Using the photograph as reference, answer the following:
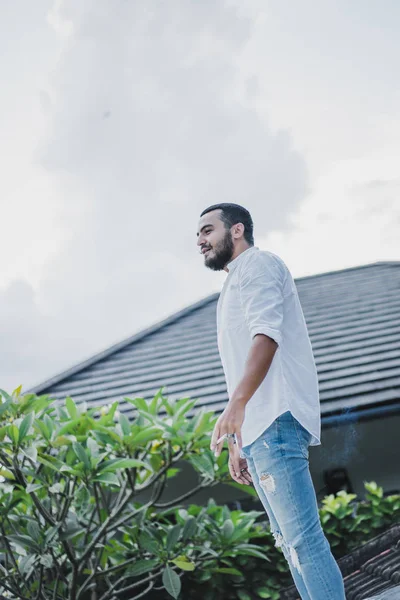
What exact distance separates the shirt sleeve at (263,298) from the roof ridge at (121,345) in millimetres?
4575

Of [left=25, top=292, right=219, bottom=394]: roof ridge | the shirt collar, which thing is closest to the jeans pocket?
the shirt collar

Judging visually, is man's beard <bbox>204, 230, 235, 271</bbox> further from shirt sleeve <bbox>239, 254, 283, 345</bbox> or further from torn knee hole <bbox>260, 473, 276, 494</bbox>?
torn knee hole <bbox>260, 473, 276, 494</bbox>

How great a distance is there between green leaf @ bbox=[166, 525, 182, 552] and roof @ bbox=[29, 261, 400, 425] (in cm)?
163

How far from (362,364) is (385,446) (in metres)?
0.70

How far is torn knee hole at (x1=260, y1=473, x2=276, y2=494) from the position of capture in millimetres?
1208

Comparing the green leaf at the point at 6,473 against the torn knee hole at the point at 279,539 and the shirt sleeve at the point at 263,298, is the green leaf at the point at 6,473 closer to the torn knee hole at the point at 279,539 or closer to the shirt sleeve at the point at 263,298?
the torn knee hole at the point at 279,539

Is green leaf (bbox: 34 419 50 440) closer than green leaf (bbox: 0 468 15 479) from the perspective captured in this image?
Yes

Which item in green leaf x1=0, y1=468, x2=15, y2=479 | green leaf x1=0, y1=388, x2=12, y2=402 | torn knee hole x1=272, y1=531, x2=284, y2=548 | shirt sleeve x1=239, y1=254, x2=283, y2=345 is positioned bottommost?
torn knee hole x1=272, y1=531, x2=284, y2=548

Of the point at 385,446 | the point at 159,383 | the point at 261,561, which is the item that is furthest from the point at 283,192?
the point at 261,561

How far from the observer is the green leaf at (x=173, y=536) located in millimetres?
2504

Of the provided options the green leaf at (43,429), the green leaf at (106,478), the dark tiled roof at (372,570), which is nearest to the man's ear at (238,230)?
the dark tiled roof at (372,570)

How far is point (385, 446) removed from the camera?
4172mm

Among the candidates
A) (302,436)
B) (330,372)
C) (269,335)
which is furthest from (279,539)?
(330,372)

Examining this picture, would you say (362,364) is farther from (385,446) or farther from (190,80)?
(190,80)
